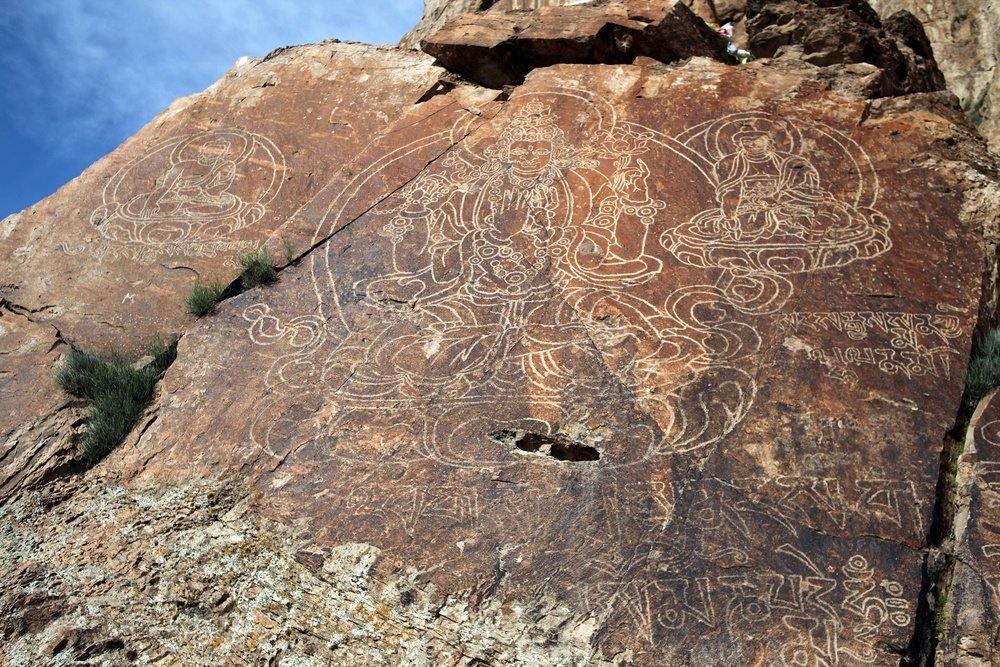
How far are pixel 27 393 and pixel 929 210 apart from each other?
18.8ft

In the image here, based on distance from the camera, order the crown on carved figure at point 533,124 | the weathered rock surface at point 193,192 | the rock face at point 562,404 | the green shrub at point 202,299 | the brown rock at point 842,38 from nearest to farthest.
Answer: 1. the rock face at point 562,404
2. the green shrub at point 202,299
3. the weathered rock surface at point 193,192
4. the crown on carved figure at point 533,124
5. the brown rock at point 842,38

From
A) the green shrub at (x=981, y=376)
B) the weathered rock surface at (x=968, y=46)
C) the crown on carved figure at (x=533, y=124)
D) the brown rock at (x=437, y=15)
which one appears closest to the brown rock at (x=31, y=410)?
the crown on carved figure at (x=533, y=124)

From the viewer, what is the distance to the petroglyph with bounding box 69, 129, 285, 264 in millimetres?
6586

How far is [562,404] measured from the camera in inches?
189

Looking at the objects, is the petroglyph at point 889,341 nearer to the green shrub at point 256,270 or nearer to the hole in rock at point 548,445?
the hole in rock at point 548,445

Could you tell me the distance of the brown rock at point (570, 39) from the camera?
716 cm

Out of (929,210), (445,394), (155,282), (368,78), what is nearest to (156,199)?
(155,282)

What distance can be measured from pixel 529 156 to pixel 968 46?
7.40 metres

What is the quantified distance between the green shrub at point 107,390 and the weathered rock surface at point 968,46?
952cm

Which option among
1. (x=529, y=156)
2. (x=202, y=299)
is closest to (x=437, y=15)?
(x=529, y=156)

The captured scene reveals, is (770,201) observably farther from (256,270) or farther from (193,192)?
(193,192)

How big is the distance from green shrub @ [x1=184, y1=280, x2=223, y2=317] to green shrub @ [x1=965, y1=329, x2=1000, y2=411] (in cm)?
465

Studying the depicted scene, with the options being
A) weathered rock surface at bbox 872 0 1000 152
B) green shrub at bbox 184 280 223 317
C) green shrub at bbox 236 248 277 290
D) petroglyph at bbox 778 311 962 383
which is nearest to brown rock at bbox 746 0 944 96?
weathered rock surface at bbox 872 0 1000 152

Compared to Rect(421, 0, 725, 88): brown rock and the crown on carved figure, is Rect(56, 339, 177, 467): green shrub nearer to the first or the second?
the crown on carved figure
